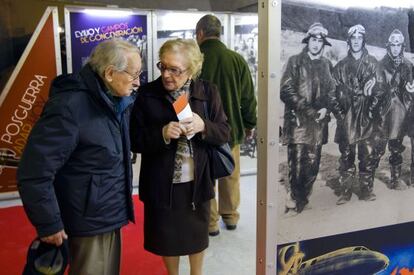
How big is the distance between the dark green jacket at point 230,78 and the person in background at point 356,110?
4.82ft

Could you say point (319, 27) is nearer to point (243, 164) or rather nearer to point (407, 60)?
point (407, 60)

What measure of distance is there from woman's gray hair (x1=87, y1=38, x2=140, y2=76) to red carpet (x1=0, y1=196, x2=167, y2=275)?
1607mm

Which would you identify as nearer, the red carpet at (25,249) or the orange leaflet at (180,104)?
the orange leaflet at (180,104)

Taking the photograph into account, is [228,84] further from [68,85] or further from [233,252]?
[68,85]

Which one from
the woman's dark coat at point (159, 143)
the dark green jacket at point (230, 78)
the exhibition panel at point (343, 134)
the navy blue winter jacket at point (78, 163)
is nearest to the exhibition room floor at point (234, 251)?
the dark green jacket at point (230, 78)

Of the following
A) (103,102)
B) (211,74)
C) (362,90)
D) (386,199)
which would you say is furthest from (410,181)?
(211,74)

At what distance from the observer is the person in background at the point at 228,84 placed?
3.13 m

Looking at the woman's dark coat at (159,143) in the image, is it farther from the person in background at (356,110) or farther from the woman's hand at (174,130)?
the person in background at (356,110)

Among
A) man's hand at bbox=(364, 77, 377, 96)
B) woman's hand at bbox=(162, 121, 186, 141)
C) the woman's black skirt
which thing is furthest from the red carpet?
man's hand at bbox=(364, 77, 377, 96)

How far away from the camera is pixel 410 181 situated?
6.31ft

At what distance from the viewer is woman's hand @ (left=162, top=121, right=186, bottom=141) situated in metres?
1.82

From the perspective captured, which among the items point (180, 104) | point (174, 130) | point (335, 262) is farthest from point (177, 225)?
point (335, 262)

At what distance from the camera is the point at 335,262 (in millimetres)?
1828

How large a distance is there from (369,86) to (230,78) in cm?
151
